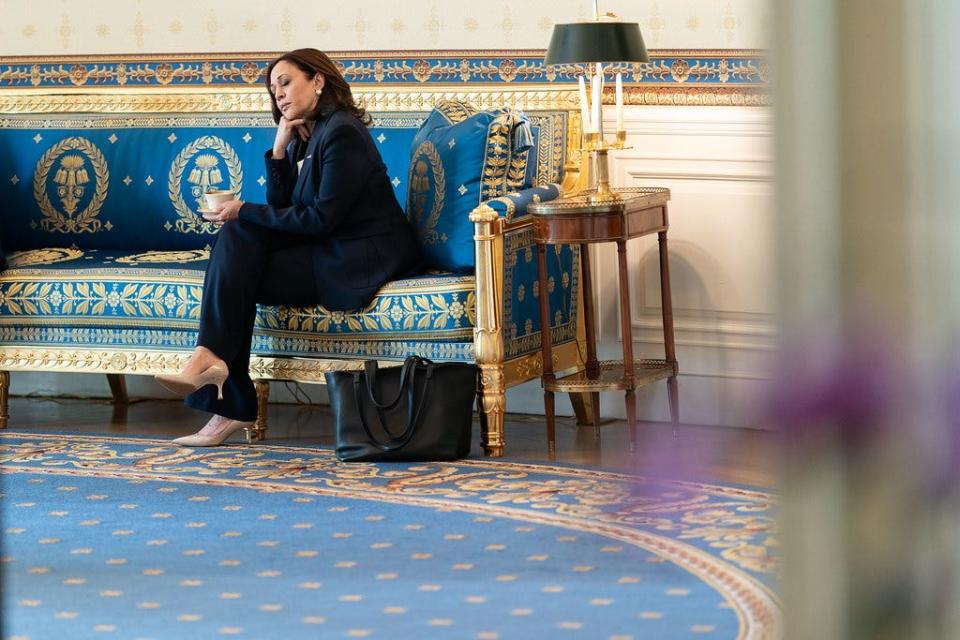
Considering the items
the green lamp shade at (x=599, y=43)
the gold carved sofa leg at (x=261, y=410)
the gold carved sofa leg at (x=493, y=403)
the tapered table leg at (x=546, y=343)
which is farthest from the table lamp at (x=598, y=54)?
the gold carved sofa leg at (x=261, y=410)

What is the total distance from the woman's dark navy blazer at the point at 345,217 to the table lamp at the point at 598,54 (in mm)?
607

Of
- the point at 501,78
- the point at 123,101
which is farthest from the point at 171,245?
the point at 501,78

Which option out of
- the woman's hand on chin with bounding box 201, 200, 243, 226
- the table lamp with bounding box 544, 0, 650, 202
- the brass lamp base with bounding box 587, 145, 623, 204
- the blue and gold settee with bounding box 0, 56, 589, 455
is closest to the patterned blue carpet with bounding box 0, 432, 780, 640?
the blue and gold settee with bounding box 0, 56, 589, 455

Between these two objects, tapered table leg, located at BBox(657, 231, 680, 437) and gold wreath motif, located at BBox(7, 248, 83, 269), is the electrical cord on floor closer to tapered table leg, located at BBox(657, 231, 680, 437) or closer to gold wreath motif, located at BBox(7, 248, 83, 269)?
gold wreath motif, located at BBox(7, 248, 83, 269)

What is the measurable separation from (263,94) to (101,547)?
90.2 inches

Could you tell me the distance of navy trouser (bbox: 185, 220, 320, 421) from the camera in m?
4.34

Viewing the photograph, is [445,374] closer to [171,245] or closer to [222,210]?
[222,210]

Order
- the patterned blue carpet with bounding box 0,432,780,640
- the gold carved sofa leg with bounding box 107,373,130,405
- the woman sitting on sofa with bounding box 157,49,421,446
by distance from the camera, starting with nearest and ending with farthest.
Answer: the patterned blue carpet with bounding box 0,432,780,640 < the woman sitting on sofa with bounding box 157,49,421,446 < the gold carved sofa leg with bounding box 107,373,130,405

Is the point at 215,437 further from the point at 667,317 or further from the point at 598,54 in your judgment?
the point at 598,54

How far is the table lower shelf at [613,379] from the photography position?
13.9 ft

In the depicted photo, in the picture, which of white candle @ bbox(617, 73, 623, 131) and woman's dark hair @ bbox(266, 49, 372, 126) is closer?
white candle @ bbox(617, 73, 623, 131)

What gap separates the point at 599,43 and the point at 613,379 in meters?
0.96

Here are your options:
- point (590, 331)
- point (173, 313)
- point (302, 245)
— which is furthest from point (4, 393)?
point (590, 331)

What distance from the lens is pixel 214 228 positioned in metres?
5.21
